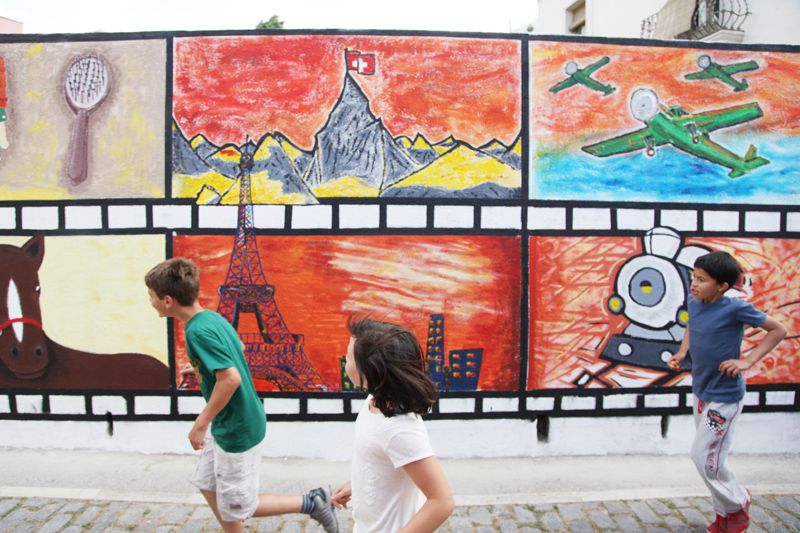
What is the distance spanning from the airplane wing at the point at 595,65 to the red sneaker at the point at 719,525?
10.6 ft

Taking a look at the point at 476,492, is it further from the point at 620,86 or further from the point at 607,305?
the point at 620,86

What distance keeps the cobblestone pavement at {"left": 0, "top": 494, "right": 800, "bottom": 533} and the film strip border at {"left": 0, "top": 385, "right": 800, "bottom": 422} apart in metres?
0.84

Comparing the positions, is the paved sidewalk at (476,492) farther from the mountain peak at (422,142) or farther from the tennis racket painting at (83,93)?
the mountain peak at (422,142)

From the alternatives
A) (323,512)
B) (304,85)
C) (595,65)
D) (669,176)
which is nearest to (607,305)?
(669,176)

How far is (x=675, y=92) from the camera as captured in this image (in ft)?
15.2

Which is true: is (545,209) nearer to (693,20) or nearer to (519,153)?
(519,153)

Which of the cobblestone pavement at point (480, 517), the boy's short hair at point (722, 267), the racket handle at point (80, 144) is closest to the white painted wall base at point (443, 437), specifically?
the cobblestone pavement at point (480, 517)

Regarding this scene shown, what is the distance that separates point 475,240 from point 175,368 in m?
2.53

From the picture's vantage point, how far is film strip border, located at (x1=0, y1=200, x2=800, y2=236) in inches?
175

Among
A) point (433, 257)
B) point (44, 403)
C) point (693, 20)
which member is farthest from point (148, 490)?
point (693, 20)

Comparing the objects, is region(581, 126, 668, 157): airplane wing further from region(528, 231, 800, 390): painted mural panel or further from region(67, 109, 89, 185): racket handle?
region(67, 109, 89, 185): racket handle

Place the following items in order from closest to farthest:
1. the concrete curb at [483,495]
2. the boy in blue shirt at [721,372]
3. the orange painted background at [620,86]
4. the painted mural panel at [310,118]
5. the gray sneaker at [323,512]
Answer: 1. the gray sneaker at [323,512]
2. the boy in blue shirt at [721,372]
3. the concrete curb at [483,495]
4. the painted mural panel at [310,118]
5. the orange painted background at [620,86]

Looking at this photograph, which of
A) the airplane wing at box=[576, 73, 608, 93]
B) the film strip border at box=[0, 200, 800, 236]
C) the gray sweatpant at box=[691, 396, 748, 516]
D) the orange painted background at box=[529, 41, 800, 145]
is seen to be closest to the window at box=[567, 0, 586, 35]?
the orange painted background at box=[529, 41, 800, 145]

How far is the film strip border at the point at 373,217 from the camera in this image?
14.6 feet
